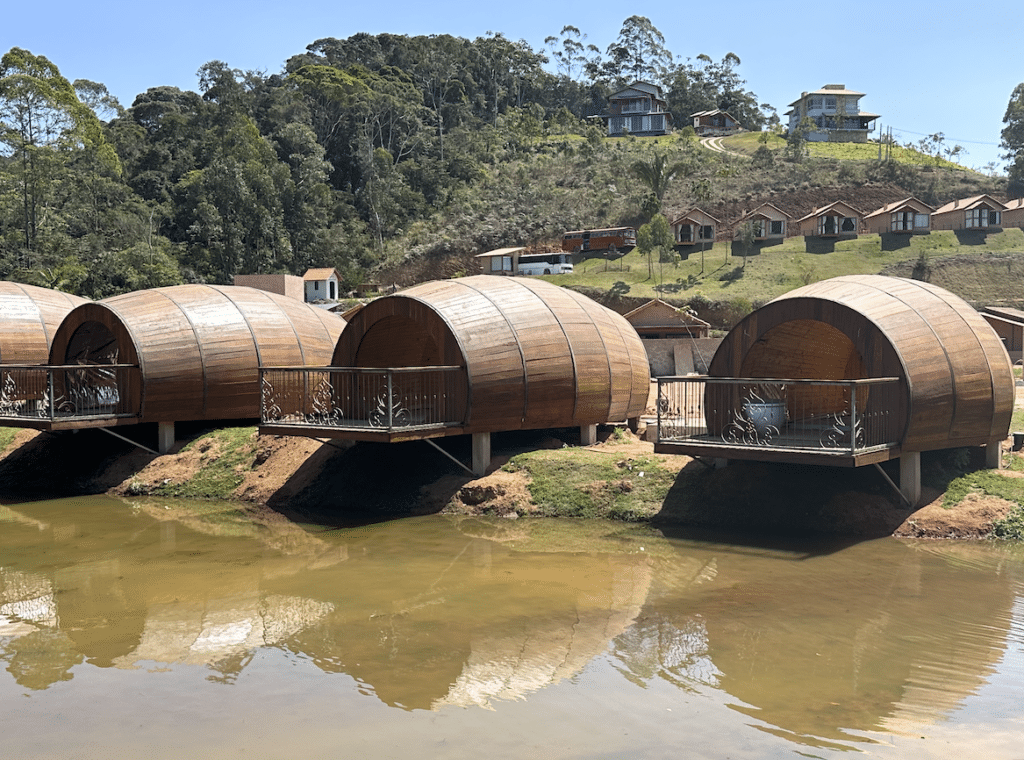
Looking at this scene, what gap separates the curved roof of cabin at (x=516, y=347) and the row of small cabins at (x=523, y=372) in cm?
3

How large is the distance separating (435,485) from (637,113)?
98.9 m

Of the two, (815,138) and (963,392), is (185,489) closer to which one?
(963,392)

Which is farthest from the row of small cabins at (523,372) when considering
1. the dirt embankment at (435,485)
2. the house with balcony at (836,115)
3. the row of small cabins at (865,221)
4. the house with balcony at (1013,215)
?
the house with balcony at (836,115)

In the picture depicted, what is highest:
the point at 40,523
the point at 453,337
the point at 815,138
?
the point at 815,138

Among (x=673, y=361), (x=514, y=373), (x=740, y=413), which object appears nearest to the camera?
(x=740, y=413)

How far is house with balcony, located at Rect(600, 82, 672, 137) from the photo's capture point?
358 ft

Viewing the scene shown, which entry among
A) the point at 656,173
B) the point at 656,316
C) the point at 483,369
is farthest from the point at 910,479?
the point at 656,173

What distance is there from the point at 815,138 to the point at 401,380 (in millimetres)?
91903

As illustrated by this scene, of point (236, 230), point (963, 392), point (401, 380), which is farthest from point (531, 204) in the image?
point (963, 392)

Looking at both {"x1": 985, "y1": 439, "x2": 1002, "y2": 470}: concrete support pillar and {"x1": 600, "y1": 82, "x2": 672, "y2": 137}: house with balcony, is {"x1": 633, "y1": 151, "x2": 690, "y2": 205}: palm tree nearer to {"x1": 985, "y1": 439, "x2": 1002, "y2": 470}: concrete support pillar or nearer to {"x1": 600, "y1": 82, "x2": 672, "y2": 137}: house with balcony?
{"x1": 600, "y1": 82, "x2": 672, "y2": 137}: house with balcony

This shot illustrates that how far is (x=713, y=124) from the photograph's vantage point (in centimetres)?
11119

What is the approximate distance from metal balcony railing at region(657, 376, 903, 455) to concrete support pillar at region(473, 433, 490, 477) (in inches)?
132

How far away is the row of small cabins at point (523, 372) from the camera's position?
589 inches

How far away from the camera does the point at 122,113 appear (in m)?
97.2
